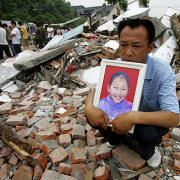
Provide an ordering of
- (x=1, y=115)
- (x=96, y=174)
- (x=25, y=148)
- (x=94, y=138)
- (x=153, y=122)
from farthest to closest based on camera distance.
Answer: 1. (x=1, y=115)
2. (x=94, y=138)
3. (x=25, y=148)
4. (x=96, y=174)
5. (x=153, y=122)

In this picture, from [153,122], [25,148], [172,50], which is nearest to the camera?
[153,122]

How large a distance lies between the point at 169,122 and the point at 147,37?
747 mm

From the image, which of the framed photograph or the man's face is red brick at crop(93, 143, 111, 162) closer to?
the framed photograph

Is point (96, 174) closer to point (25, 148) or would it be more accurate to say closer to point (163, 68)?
point (25, 148)

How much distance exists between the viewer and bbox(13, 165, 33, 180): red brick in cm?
166

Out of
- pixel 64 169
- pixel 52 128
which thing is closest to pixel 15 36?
pixel 52 128

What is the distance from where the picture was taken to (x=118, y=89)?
136cm

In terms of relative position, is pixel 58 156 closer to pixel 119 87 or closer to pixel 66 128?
pixel 66 128

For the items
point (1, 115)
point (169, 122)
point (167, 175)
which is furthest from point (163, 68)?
point (1, 115)

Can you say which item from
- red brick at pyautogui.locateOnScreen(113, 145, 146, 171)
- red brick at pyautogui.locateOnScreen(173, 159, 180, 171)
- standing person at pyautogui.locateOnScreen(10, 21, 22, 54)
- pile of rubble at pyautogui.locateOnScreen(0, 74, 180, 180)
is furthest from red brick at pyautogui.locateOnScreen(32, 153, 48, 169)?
standing person at pyautogui.locateOnScreen(10, 21, 22, 54)

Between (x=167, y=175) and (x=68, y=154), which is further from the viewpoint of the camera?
(x=68, y=154)

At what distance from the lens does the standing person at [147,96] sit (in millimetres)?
1220

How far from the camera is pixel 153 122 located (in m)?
1.22

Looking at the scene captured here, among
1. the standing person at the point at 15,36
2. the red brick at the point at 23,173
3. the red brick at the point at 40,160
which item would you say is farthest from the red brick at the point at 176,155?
the standing person at the point at 15,36
